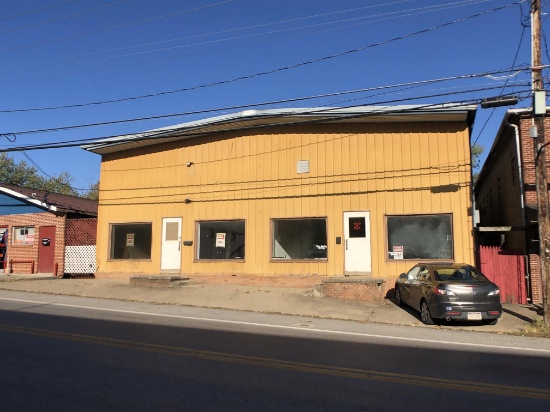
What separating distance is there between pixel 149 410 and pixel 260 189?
1342cm

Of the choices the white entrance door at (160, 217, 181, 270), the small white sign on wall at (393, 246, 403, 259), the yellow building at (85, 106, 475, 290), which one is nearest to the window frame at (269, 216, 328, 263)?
the yellow building at (85, 106, 475, 290)

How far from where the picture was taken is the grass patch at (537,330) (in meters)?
10.3

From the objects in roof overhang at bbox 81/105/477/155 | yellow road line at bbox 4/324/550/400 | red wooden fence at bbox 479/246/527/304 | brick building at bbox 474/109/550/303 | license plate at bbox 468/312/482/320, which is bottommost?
yellow road line at bbox 4/324/550/400

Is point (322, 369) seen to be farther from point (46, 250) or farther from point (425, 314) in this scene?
point (46, 250)

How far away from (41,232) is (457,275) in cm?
1986

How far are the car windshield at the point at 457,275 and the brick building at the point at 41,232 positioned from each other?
15374 millimetres

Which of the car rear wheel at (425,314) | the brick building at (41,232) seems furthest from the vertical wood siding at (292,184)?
the car rear wheel at (425,314)

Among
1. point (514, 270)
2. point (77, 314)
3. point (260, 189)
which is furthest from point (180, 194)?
point (514, 270)

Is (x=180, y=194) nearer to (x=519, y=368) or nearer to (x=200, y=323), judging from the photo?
(x=200, y=323)

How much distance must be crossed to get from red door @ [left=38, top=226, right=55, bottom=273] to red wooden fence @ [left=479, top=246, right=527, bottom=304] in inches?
755

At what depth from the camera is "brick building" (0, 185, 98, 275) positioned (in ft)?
71.6

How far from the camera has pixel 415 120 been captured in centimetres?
1605

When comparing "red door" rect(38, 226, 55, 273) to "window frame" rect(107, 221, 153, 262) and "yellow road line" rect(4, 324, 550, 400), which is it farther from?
"yellow road line" rect(4, 324, 550, 400)

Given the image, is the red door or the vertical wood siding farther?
the red door
